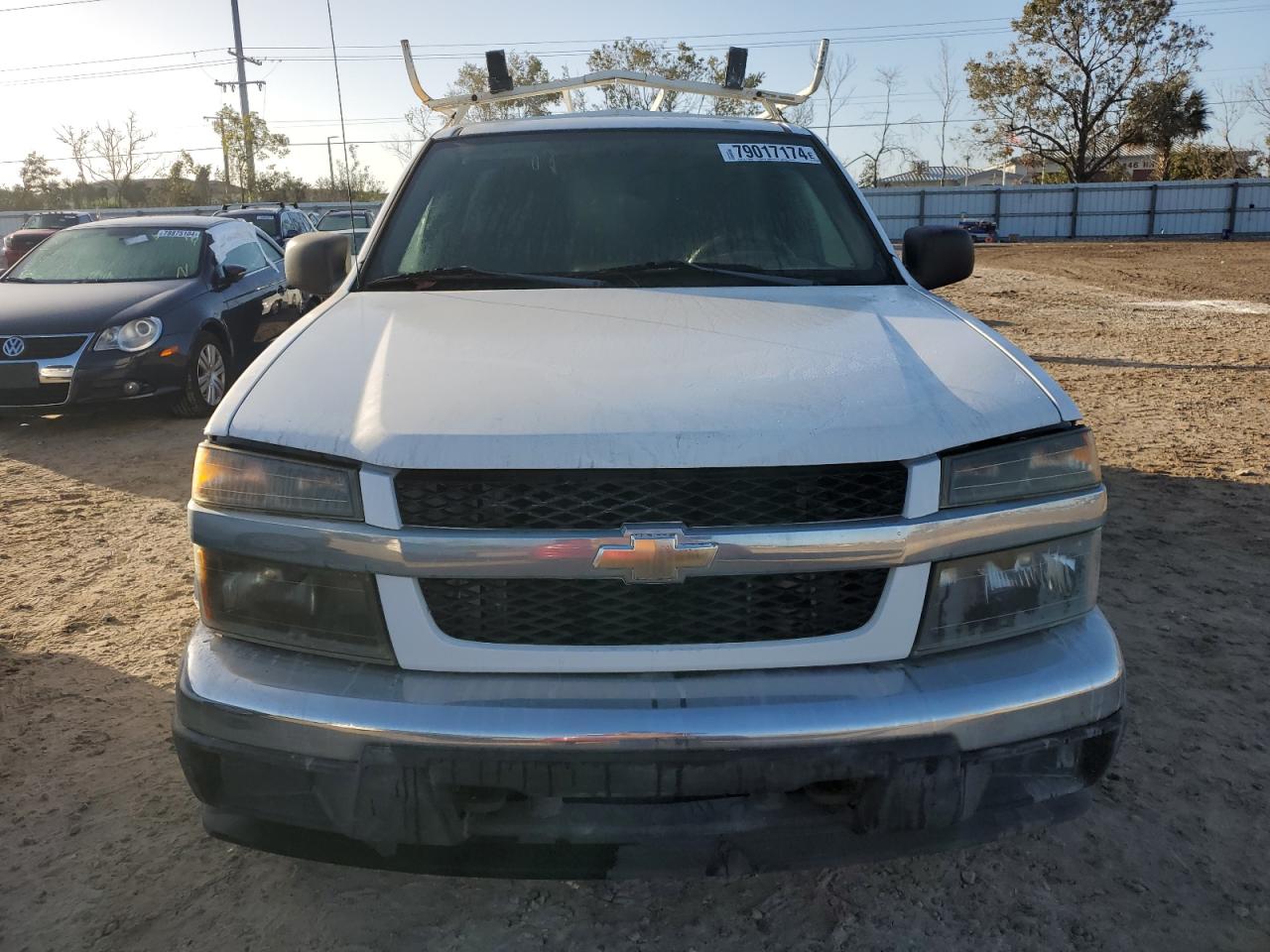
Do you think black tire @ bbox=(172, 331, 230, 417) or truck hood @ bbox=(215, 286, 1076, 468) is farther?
black tire @ bbox=(172, 331, 230, 417)

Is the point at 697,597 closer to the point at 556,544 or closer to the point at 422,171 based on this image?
the point at 556,544

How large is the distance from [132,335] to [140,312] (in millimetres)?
218

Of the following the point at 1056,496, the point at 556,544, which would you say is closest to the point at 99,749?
the point at 556,544

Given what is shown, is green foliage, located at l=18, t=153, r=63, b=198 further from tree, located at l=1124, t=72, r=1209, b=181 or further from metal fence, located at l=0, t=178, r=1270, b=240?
tree, located at l=1124, t=72, r=1209, b=181

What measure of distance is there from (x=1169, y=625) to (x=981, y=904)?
1.94 meters

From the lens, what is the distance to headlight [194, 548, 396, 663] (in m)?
1.98

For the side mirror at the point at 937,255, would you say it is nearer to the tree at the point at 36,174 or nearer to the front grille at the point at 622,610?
the front grille at the point at 622,610

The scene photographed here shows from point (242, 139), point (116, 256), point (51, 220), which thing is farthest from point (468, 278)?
point (242, 139)

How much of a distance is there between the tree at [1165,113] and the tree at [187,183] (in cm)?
4323

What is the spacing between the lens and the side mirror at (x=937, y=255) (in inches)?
133

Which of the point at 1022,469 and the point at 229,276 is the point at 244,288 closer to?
the point at 229,276

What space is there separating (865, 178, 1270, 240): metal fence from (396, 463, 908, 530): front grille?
132 ft

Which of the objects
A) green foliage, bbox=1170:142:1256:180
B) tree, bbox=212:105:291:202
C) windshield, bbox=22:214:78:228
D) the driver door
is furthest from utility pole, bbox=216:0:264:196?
green foliage, bbox=1170:142:1256:180

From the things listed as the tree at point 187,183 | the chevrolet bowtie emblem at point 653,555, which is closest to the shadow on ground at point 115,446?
the chevrolet bowtie emblem at point 653,555
